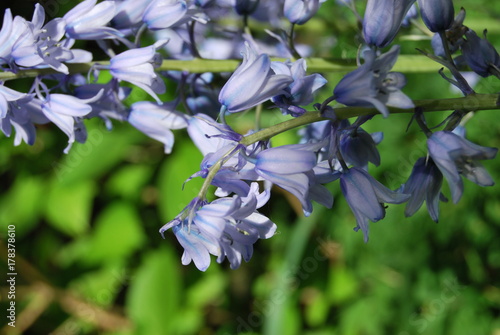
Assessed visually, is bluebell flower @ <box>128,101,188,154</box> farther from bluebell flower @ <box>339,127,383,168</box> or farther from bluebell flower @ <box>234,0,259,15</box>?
bluebell flower @ <box>339,127,383,168</box>

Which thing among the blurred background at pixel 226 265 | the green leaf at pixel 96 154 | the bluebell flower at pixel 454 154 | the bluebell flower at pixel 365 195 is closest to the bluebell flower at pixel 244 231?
the bluebell flower at pixel 365 195

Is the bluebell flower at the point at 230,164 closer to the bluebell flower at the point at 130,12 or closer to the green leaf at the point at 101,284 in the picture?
the bluebell flower at the point at 130,12

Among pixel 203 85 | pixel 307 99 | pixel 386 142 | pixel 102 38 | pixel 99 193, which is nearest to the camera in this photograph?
pixel 307 99

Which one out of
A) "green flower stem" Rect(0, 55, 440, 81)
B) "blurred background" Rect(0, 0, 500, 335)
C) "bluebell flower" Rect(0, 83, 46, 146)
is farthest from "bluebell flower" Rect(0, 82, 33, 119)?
"blurred background" Rect(0, 0, 500, 335)

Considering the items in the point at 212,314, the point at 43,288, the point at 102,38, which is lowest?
the point at 212,314

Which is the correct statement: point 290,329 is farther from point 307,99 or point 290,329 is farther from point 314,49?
point 307,99

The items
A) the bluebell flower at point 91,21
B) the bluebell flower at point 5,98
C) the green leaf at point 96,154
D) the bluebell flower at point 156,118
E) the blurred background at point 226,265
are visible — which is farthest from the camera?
the green leaf at point 96,154

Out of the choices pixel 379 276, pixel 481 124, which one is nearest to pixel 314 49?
pixel 481 124
